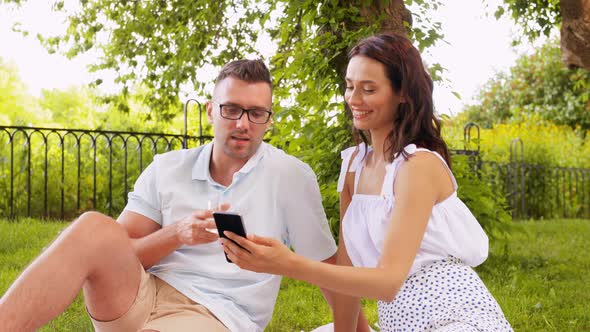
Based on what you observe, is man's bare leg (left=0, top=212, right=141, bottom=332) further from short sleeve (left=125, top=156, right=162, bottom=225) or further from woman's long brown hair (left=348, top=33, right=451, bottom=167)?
woman's long brown hair (left=348, top=33, right=451, bottom=167)

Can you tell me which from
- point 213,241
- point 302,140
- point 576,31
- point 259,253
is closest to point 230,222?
point 259,253

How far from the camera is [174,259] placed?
248cm

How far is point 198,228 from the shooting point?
210 centimetres

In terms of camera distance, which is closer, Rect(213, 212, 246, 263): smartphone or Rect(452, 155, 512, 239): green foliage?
Rect(213, 212, 246, 263): smartphone

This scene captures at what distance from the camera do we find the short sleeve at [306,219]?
8.20 ft

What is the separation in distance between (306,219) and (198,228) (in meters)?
0.54

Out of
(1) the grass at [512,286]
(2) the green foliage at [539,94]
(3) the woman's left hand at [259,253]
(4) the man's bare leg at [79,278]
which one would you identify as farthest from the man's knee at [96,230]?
(2) the green foliage at [539,94]

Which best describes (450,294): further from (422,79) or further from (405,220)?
(422,79)

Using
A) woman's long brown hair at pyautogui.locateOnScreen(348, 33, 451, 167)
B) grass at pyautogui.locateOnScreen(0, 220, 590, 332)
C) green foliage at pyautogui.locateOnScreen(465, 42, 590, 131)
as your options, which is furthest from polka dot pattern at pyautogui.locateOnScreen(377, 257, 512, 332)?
green foliage at pyautogui.locateOnScreen(465, 42, 590, 131)

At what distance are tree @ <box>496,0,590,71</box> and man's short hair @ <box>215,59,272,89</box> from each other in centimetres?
594

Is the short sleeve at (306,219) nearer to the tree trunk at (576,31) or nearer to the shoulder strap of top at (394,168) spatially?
the shoulder strap of top at (394,168)

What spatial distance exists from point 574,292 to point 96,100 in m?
7.02

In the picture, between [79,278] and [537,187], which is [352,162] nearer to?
[79,278]

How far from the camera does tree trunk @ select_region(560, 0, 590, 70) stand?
7.39m
